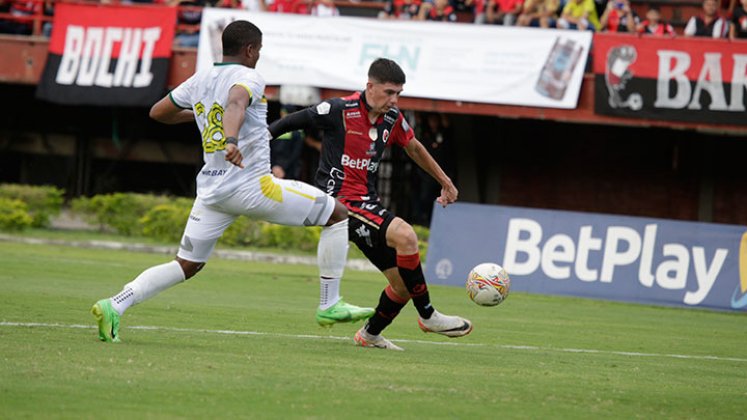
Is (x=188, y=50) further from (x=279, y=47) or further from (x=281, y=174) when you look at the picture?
(x=281, y=174)

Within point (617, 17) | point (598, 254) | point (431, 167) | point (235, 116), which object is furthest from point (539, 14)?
point (235, 116)

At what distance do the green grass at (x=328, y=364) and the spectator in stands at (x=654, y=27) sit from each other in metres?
9.34

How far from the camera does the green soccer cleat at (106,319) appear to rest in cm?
904

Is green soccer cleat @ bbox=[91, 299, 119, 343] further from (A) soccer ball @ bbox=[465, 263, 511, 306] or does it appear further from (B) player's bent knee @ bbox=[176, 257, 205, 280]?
(A) soccer ball @ bbox=[465, 263, 511, 306]

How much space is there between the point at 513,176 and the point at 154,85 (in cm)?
797

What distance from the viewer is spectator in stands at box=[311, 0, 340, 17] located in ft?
83.2

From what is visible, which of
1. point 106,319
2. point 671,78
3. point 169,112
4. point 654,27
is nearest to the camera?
point 106,319

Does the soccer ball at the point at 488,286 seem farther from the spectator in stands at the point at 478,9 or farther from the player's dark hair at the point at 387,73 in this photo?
the spectator in stands at the point at 478,9

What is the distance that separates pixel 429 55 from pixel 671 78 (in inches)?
175

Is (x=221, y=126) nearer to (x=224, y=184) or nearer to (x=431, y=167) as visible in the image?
(x=224, y=184)

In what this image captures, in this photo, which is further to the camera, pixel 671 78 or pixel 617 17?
pixel 617 17

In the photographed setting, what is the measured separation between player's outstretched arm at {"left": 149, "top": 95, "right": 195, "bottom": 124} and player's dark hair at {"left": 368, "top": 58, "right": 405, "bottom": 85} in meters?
1.49

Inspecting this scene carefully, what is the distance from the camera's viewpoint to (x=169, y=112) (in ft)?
31.3

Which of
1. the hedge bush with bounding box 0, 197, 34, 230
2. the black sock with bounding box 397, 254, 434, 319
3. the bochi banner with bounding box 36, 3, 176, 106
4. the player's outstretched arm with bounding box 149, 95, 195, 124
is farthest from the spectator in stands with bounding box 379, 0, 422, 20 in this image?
the player's outstretched arm with bounding box 149, 95, 195, 124
